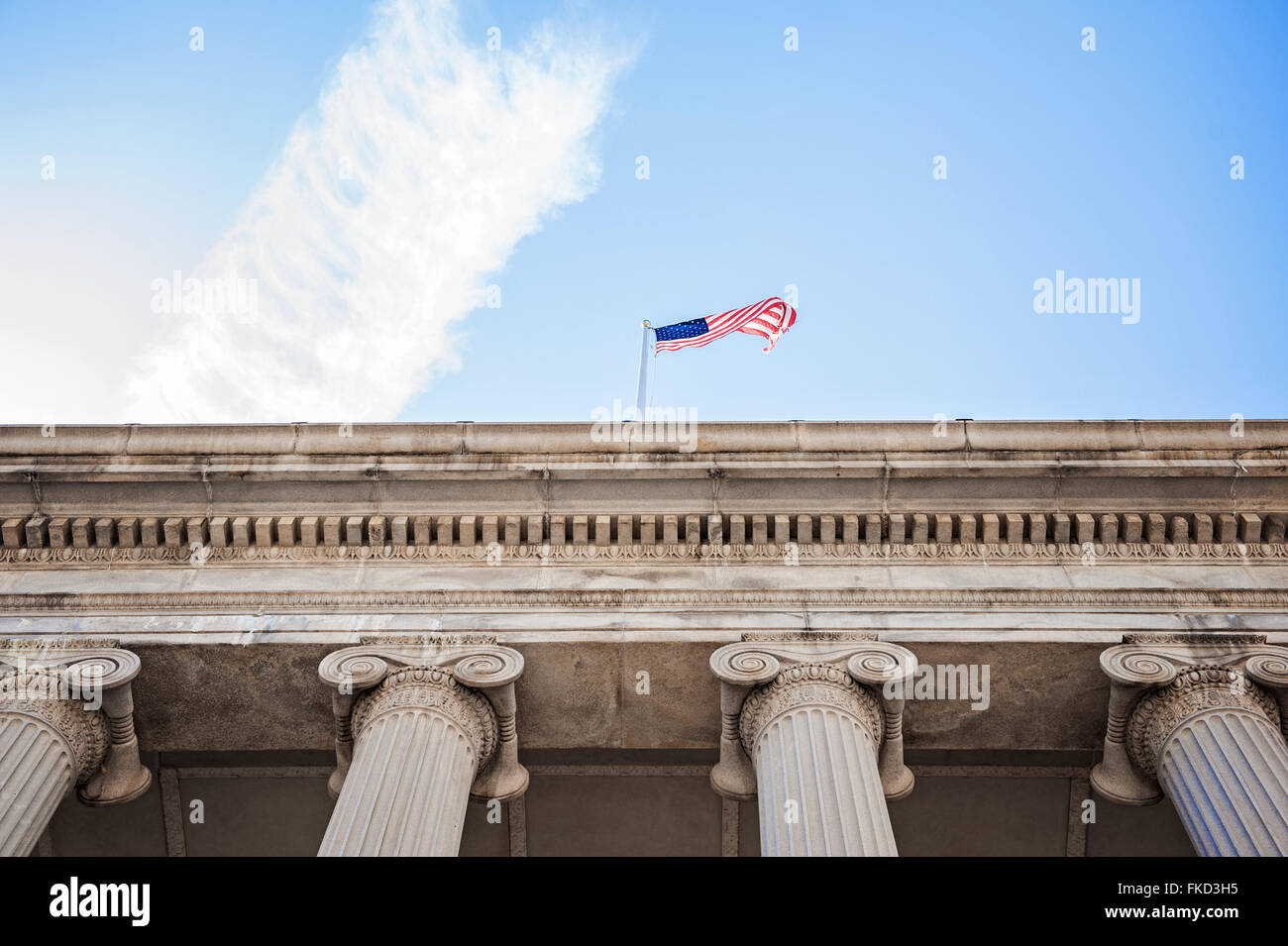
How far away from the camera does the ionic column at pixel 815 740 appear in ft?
48.4

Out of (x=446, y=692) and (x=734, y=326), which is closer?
(x=446, y=692)

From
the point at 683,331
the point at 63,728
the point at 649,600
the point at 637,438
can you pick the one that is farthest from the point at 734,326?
the point at 63,728

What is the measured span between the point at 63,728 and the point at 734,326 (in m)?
16.3

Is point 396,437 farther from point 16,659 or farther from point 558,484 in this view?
point 16,659

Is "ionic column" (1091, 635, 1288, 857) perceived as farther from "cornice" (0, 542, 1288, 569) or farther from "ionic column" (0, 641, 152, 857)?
"ionic column" (0, 641, 152, 857)

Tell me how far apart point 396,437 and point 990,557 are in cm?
1018

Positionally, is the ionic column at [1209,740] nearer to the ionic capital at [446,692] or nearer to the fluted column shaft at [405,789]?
the ionic capital at [446,692]

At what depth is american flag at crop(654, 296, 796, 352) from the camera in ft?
89.7

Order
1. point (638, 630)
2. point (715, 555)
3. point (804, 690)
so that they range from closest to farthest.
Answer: point (804, 690) < point (638, 630) < point (715, 555)

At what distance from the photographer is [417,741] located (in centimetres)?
1605

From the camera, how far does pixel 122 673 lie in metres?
17.5

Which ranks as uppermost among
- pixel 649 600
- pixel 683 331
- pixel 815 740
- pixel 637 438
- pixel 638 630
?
pixel 683 331

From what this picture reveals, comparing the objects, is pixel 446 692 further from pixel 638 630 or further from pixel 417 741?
pixel 638 630
